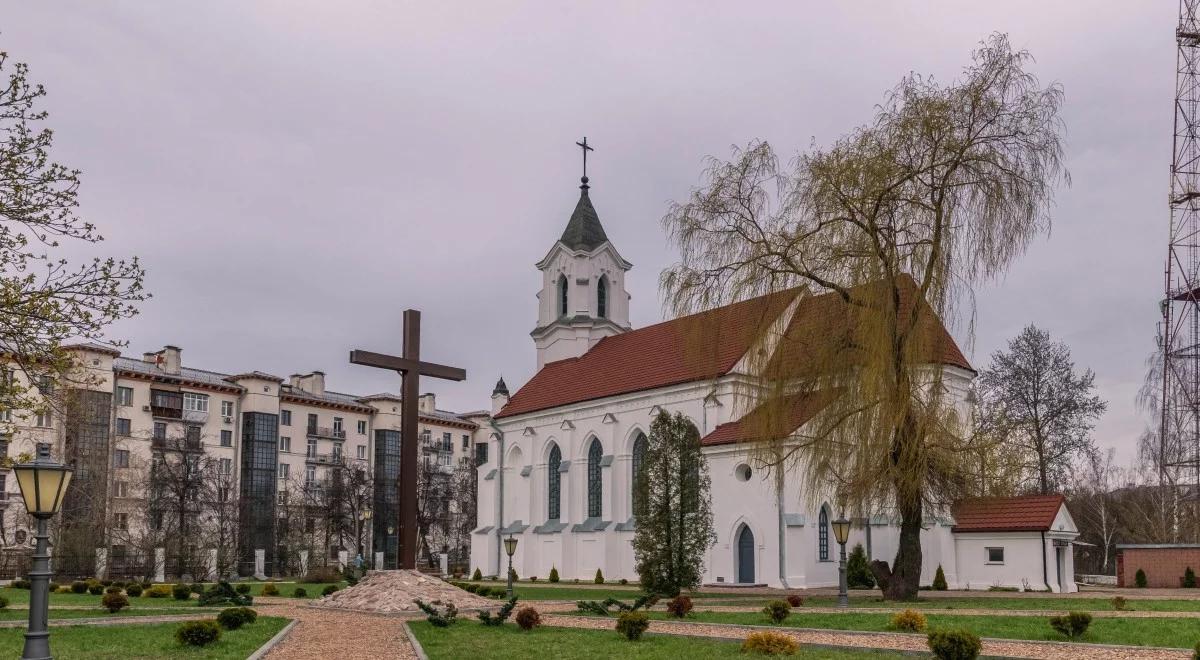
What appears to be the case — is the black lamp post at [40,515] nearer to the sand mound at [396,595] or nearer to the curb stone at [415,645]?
the curb stone at [415,645]

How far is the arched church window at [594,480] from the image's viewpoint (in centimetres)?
4822

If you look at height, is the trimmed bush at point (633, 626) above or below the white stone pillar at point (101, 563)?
above

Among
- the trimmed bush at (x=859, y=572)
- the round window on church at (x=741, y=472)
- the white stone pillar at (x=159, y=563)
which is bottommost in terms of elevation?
the white stone pillar at (x=159, y=563)

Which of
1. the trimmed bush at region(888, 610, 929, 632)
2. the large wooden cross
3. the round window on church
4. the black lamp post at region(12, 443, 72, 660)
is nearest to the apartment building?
the round window on church

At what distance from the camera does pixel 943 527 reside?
1510 inches

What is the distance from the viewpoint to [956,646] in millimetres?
12297

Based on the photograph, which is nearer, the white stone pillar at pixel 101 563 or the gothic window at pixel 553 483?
the white stone pillar at pixel 101 563

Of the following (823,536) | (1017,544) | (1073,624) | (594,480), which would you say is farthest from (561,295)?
(1073,624)

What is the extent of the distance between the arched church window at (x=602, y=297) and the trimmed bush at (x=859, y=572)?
23110 mm

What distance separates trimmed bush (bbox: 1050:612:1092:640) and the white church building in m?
10.4

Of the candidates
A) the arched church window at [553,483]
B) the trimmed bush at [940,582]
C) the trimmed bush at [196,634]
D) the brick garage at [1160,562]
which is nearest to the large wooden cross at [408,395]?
the trimmed bush at [196,634]

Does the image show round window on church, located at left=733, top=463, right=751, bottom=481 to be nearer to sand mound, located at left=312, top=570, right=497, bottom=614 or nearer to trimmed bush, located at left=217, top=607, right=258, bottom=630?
sand mound, located at left=312, top=570, right=497, bottom=614

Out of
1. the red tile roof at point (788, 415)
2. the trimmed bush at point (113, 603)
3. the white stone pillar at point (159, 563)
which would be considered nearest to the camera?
the trimmed bush at point (113, 603)

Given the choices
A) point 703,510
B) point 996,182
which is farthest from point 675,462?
point 996,182
